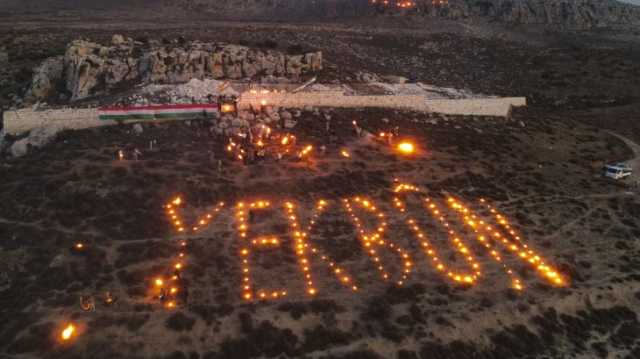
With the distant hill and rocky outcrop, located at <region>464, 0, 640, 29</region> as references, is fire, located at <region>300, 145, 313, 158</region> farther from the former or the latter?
rocky outcrop, located at <region>464, 0, 640, 29</region>

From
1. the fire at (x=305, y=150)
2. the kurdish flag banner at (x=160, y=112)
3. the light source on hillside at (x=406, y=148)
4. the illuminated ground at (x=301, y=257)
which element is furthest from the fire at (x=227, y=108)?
the light source on hillside at (x=406, y=148)

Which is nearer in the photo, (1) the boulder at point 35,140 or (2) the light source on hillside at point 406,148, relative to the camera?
(1) the boulder at point 35,140

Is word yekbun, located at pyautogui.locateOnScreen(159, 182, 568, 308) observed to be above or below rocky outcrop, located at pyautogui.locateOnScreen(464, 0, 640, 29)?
below

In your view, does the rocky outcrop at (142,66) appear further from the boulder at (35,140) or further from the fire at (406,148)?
the fire at (406,148)

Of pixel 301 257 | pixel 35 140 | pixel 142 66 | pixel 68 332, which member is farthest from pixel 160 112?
pixel 68 332

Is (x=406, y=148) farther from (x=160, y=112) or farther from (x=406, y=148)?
(x=160, y=112)

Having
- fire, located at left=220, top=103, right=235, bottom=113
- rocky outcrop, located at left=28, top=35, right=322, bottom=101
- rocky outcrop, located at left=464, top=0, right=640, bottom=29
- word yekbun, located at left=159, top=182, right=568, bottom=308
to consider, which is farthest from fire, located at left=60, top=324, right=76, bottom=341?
rocky outcrop, located at left=464, top=0, right=640, bottom=29

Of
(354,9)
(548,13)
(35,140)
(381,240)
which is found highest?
(548,13)
